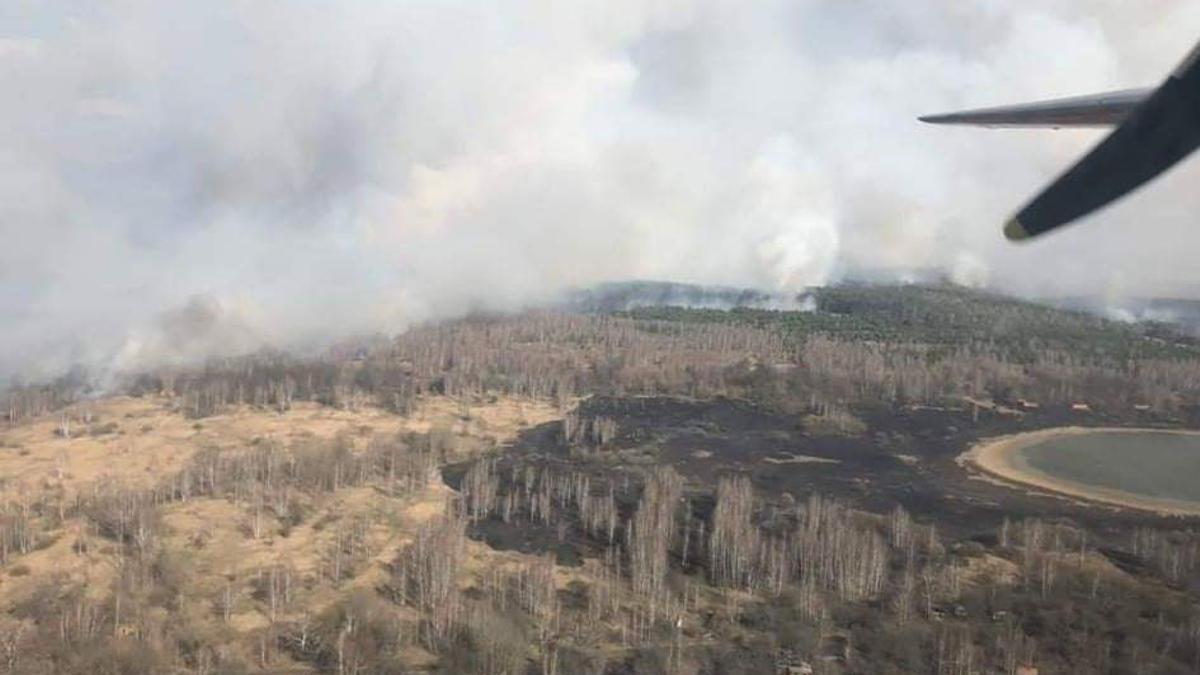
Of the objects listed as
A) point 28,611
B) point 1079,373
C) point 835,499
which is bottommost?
point 28,611

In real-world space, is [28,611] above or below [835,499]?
below

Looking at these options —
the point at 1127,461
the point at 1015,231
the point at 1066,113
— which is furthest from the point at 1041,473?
the point at 1015,231

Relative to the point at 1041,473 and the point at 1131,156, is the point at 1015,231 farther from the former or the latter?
the point at 1041,473

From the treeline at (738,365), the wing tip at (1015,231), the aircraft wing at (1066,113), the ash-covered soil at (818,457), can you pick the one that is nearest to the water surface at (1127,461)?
the ash-covered soil at (818,457)

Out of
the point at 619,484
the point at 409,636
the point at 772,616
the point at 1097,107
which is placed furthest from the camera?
the point at 619,484

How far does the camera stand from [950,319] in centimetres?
8988

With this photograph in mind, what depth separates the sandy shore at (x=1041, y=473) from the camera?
1492 inches

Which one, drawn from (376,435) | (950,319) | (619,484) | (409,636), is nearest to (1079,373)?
(950,319)

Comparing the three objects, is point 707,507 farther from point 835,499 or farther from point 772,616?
point 772,616

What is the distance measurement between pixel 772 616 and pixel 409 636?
9267mm

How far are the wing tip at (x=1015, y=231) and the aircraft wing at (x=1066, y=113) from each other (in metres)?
1.23

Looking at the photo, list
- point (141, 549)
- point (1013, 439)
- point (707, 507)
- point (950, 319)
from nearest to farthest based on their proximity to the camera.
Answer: point (141, 549) < point (707, 507) < point (1013, 439) < point (950, 319)

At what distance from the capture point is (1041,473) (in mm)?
42781

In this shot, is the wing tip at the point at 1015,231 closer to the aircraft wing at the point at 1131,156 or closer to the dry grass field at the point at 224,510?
the aircraft wing at the point at 1131,156
